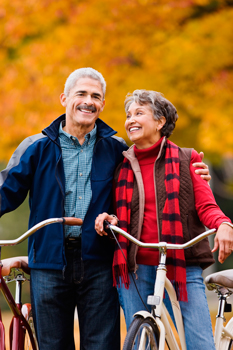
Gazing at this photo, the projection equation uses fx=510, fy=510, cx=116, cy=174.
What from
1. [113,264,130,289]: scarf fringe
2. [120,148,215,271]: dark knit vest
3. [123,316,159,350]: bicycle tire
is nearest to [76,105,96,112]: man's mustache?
[120,148,215,271]: dark knit vest

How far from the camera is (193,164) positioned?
3.27m

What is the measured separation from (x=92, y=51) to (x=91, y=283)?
15.5 feet

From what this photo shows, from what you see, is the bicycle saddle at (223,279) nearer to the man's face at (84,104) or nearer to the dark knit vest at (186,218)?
the dark knit vest at (186,218)

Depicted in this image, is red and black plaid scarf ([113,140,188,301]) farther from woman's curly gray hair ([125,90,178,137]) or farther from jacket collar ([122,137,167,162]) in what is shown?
woman's curly gray hair ([125,90,178,137])

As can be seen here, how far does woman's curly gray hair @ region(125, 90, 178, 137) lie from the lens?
345cm

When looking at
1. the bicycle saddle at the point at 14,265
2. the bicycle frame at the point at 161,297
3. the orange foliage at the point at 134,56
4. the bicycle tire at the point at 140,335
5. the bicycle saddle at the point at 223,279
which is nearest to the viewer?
the bicycle tire at the point at 140,335

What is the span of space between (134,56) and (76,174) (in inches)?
177

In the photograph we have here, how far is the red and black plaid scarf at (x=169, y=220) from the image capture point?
310cm

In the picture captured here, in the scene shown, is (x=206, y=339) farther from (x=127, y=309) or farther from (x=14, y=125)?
(x=14, y=125)

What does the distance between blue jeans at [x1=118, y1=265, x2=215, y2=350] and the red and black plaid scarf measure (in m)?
0.09

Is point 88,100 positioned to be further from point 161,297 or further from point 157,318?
point 157,318

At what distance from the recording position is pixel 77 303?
3406 mm

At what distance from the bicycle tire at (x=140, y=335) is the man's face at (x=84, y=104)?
1.34m

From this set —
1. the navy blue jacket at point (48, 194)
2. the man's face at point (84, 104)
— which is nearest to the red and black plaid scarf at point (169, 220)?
the navy blue jacket at point (48, 194)
